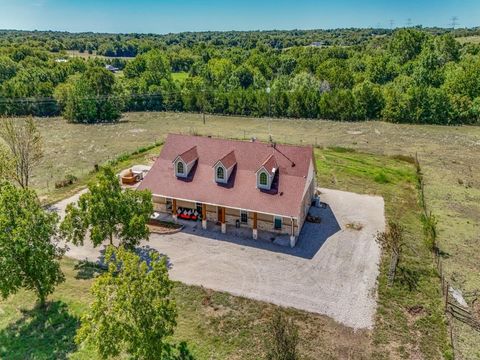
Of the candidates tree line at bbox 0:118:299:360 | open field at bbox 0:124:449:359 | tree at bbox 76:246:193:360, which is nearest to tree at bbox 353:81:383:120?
open field at bbox 0:124:449:359

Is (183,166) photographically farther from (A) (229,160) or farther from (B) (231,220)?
(B) (231,220)

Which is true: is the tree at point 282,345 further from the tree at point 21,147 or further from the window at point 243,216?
the tree at point 21,147

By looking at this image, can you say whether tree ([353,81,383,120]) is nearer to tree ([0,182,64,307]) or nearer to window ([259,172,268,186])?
window ([259,172,268,186])

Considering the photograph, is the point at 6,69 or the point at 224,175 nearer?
the point at 224,175

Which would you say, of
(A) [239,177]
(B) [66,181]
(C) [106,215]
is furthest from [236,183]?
(B) [66,181]

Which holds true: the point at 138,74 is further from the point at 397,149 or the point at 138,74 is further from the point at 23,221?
the point at 23,221

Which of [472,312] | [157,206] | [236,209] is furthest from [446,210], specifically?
[157,206]

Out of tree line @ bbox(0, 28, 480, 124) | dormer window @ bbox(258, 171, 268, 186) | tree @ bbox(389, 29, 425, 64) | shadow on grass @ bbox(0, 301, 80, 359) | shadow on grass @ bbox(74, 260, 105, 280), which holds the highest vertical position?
tree @ bbox(389, 29, 425, 64)

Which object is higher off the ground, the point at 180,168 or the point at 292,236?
the point at 180,168
